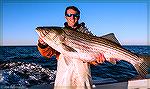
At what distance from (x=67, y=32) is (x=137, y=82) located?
111 inches

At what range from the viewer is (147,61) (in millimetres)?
3654

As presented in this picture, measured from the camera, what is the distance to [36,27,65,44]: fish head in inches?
129

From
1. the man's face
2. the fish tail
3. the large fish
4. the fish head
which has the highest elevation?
the man's face

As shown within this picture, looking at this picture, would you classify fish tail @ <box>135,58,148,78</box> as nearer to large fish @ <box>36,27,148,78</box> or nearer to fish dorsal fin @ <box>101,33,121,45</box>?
large fish @ <box>36,27,148,78</box>

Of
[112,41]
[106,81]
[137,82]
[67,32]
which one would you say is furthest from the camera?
[106,81]

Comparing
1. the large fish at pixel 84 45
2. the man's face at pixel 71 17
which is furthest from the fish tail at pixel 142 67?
the man's face at pixel 71 17

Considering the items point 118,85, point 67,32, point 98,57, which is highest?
point 67,32

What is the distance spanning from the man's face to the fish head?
16 centimetres

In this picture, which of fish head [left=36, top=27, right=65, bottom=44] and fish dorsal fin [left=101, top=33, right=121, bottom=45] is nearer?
fish head [left=36, top=27, right=65, bottom=44]

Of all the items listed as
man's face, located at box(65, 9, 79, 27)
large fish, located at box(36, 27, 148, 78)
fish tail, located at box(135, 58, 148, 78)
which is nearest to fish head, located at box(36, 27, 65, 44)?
large fish, located at box(36, 27, 148, 78)

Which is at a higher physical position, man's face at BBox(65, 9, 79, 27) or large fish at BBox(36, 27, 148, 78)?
man's face at BBox(65, 9, 79, 27)

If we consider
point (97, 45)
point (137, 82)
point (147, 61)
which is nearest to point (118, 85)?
point (137, 82)

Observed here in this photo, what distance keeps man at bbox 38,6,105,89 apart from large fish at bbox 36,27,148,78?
0.08 m

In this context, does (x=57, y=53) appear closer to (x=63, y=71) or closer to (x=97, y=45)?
(x=63, y=71)
